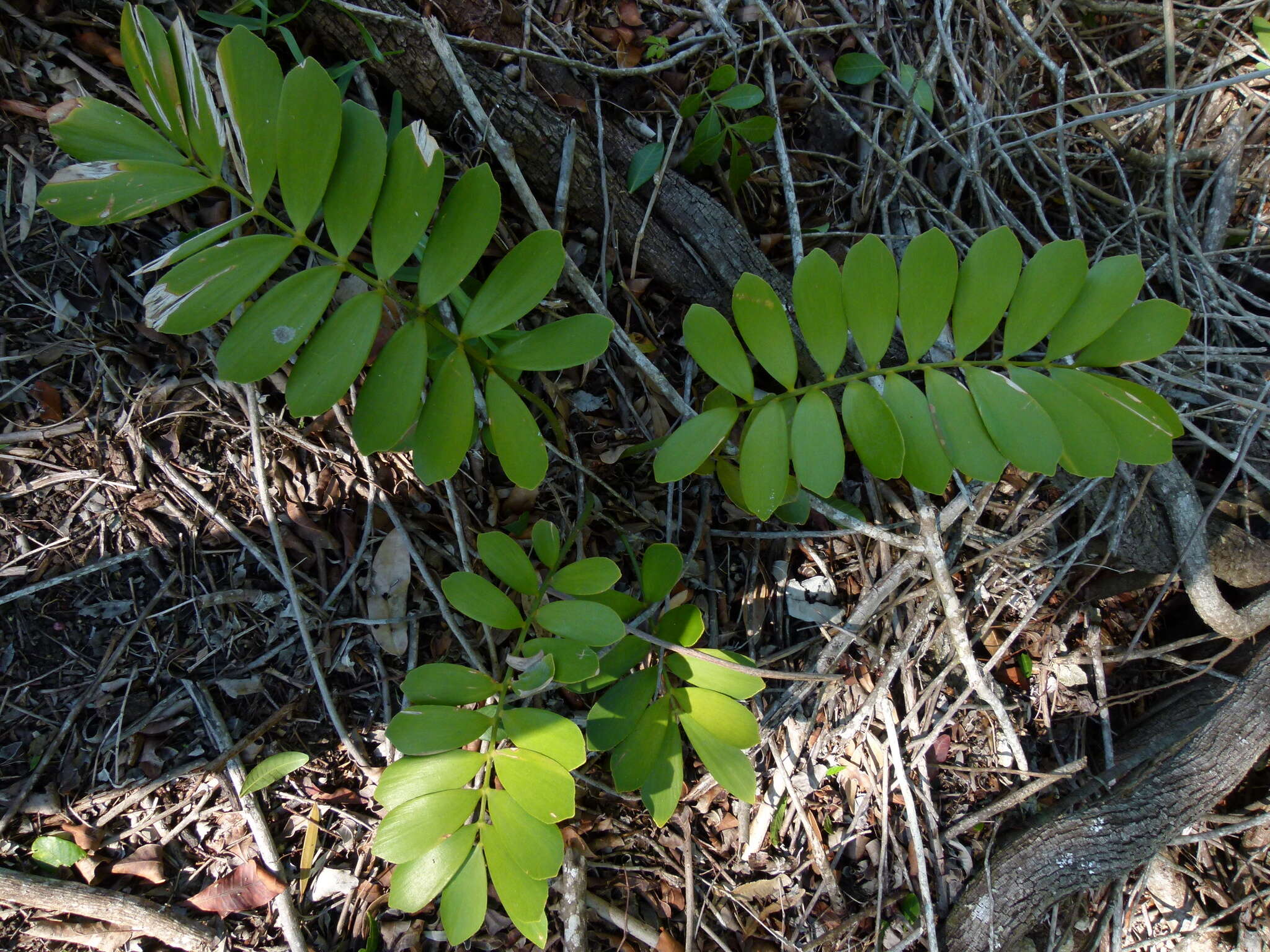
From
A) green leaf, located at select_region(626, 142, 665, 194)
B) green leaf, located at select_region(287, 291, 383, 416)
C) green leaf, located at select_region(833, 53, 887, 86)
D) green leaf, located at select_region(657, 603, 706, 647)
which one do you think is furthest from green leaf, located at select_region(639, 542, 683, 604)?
green leaf, located at select_region(833, 53, 887, 86)

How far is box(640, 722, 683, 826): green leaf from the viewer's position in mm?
1215

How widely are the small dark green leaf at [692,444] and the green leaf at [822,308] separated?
18 centimetres

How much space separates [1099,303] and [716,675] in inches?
33.5

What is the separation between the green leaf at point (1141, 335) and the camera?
3.60 ft

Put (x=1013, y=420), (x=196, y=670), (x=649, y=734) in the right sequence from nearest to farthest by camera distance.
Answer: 1. (x=1013, y=420)
2. (x=649, y=734)
3. (x=196, y=670)

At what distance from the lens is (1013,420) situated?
43.1 inches

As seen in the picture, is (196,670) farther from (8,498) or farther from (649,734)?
(649,734)

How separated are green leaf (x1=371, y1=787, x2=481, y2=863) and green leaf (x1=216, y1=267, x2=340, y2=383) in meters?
0.65

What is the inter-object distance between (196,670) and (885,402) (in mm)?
1344

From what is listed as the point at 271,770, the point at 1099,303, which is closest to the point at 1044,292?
the point at 1099,303

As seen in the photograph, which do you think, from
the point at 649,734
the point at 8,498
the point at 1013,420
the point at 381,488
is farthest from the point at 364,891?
the point at 1013,420

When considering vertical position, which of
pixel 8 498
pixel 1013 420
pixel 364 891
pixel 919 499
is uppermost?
pixel 1013 420

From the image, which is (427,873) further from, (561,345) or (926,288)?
(926,288)

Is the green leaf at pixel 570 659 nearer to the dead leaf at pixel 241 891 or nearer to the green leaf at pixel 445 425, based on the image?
the green leaf at pixel 445 425
